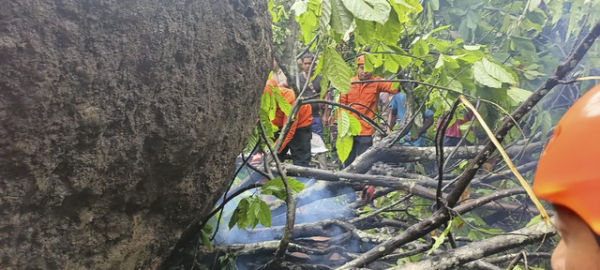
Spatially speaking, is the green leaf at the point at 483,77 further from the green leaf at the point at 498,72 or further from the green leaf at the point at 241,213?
the green leaf at the point at 241,213

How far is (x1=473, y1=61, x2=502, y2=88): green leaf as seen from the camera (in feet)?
7.05

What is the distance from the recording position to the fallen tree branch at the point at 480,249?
1.93 metres

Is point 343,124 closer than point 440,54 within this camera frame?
No

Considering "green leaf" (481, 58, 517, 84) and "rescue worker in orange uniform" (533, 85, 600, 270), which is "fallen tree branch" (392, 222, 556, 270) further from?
"rescue worker in orange uniform" (533, 85, 600, 270)

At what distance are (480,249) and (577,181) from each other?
140cm

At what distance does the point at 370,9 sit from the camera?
1.59m

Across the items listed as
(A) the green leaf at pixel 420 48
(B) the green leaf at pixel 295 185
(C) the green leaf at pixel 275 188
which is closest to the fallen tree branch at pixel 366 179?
(B) the green leaf at pixel 295 185

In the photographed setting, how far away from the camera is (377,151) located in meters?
4.01

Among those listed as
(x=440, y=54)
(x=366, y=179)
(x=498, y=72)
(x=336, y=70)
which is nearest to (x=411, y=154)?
(x=366, y=179)

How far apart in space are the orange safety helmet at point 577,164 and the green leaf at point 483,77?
1395 millimetres

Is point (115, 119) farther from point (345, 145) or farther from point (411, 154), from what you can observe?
point (411, 154)

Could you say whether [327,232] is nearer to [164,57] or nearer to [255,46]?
[255,46]

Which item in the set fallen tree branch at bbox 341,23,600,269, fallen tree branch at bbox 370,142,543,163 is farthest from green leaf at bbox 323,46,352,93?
fallen tree branch at bbox 370,142,543,163

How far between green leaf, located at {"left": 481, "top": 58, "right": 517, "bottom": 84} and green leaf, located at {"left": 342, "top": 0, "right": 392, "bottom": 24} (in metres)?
0.91
